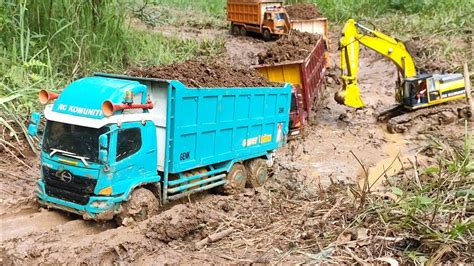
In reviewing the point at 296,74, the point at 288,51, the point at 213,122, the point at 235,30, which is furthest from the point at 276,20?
the point at 213,122

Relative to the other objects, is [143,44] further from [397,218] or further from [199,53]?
[397,218]

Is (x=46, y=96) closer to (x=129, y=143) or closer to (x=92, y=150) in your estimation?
(x=92, y=150)

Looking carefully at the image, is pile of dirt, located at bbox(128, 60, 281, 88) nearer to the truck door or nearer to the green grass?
the truck door

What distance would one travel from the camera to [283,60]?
12.3 meters

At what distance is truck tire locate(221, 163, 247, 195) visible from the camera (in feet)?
28.2

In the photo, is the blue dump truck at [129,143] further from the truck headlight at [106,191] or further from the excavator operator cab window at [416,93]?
the excavator operator cab window at [416,93]

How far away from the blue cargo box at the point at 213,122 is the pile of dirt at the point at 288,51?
9.37 ft

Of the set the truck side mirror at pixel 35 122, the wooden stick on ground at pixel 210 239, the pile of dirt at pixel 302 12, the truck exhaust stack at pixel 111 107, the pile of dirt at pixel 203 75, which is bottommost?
the wooden stick on ground at pixel 210 239

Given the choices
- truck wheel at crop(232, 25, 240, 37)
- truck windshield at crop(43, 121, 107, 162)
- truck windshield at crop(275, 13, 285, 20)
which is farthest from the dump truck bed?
truck wheel at crop(232, 25, 240, 37)

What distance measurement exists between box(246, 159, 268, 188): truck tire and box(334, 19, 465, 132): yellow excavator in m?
3.65

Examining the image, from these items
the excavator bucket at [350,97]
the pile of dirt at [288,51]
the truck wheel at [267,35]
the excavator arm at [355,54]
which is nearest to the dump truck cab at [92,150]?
the pile of dirt at [288,51]

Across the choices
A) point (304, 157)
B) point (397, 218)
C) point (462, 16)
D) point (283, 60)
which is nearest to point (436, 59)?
point (462, 16)

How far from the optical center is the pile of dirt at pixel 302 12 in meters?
17.9

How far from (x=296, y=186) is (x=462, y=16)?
1215 cm
